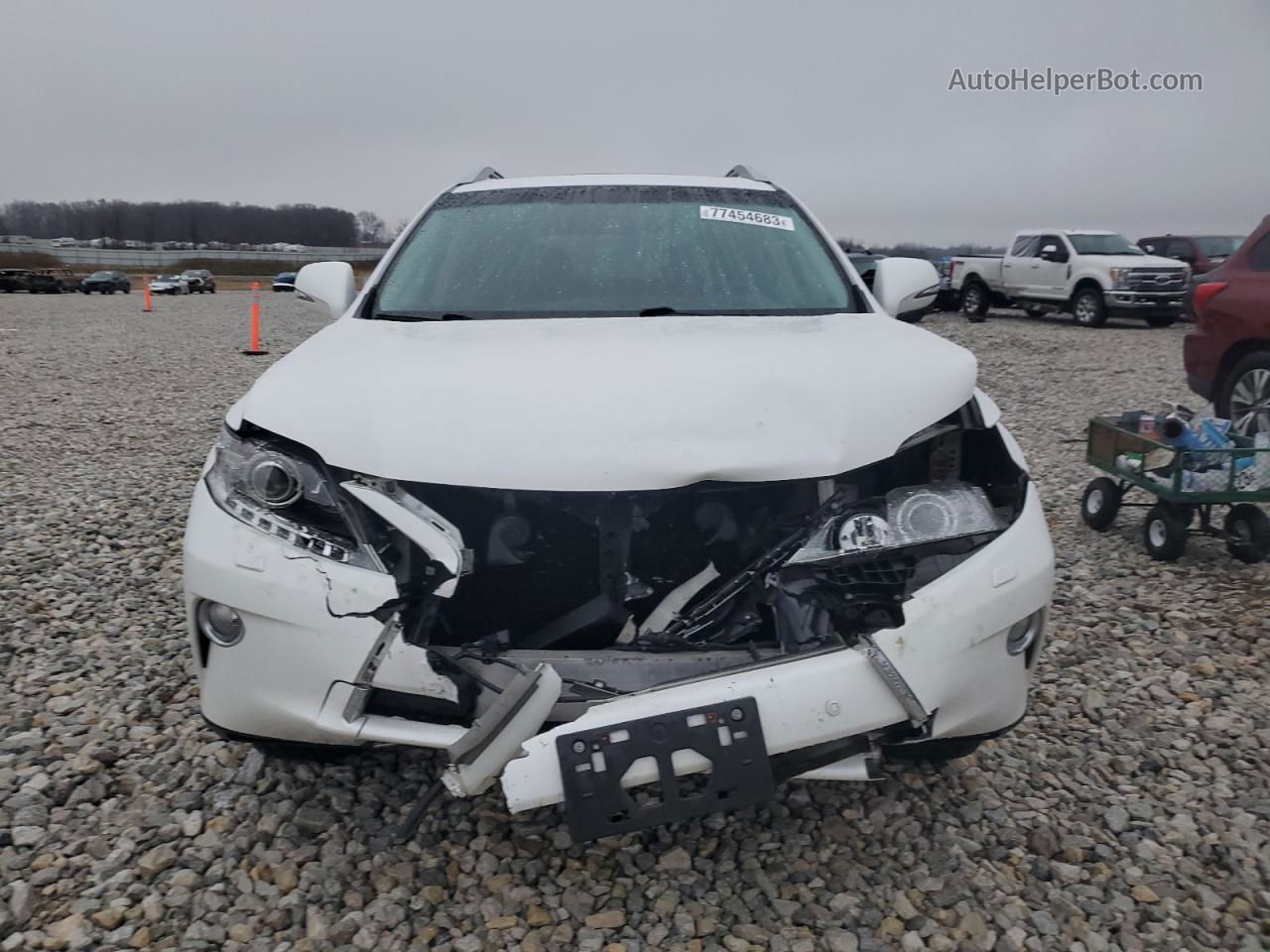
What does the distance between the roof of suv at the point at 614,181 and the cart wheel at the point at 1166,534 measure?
2446 millimetres

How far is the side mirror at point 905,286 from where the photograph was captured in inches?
140

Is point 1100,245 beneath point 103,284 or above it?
above

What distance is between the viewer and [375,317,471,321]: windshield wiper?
118 inches

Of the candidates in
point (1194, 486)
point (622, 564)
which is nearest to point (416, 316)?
point (622, 564)

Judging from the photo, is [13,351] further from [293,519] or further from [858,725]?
[858,725]

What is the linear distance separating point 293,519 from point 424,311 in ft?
3.72

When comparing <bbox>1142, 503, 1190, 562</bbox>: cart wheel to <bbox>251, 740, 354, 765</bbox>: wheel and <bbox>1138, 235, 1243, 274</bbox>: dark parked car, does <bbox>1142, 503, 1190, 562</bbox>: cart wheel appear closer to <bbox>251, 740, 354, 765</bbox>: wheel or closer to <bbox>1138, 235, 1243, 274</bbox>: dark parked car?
<bbox>251, 740, 354, 765</bbox>: wheel

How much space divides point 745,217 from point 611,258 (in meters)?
0.60

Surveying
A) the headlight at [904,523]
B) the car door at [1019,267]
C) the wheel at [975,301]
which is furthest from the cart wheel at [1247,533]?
the wheel at [975,301]

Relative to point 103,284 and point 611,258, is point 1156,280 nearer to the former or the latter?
point 611,258

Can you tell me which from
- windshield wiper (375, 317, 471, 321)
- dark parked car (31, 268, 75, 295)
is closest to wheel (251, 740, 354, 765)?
windshield wiper (375, 317, 471, 321)

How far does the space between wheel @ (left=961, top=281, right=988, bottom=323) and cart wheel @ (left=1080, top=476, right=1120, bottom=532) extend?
1407cm

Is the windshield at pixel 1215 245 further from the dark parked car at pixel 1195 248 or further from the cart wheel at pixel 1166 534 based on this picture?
the cart wheel at pixel 1166 534

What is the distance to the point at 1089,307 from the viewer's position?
16.5 meters
